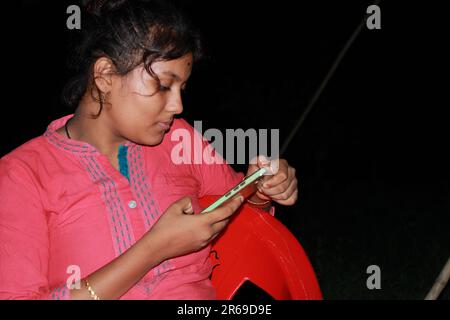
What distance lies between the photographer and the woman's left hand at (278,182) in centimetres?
138

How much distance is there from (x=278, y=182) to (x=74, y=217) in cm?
53

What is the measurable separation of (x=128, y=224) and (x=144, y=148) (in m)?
0.25

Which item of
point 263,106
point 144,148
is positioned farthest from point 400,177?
point 144,148

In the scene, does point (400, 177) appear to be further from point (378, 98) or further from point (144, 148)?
point (144, 148)

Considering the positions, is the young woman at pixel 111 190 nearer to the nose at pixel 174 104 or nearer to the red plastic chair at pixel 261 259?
the nose at pixel 174 104

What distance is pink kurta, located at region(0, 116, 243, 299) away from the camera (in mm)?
1074

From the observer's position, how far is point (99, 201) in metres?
1.20

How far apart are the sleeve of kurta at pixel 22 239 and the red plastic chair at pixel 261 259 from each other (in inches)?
20.0

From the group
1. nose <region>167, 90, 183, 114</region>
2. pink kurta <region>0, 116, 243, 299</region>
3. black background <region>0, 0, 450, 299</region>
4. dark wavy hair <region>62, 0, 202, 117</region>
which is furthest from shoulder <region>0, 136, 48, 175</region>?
black background <region>0, 0, 450, 299</region>

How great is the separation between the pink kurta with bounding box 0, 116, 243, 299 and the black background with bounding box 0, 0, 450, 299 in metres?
2.58

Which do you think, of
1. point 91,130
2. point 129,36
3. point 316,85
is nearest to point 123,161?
point 91,130

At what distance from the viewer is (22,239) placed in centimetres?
108

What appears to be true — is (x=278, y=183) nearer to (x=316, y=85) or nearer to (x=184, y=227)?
(x=184, y=227)

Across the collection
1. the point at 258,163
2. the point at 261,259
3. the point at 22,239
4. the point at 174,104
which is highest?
the point at 174,104
